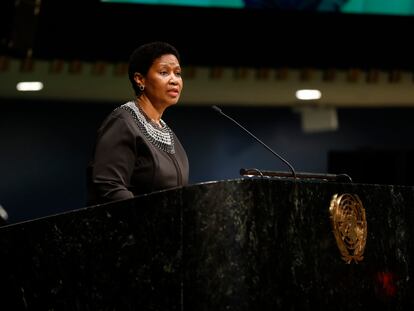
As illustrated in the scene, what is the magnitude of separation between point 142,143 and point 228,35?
3.59 meters

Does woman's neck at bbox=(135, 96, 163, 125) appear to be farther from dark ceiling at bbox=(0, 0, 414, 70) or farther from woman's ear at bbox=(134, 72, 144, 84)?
dark ceiling at bbox=(0, 0, 414, 70)

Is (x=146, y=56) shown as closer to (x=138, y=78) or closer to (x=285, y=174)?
(x=138, y=78)

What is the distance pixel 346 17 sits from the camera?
18.1 ft

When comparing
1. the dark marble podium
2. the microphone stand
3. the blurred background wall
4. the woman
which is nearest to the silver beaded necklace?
the woman

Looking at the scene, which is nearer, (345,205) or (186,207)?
(186,207)

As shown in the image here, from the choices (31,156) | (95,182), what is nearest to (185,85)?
(31,156)

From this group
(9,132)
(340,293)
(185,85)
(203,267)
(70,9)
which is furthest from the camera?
(9,132)

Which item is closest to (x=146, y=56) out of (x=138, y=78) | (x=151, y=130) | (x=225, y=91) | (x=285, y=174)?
(x=138, y=78)

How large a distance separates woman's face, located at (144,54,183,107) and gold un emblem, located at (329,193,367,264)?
0.56 metres

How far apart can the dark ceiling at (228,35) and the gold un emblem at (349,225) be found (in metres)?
3.57

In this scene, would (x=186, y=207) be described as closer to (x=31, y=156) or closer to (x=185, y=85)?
(x=185, y=85)

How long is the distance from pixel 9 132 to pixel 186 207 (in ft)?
17.8

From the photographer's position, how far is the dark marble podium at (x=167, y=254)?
164 cm

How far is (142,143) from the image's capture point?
6.66ft
